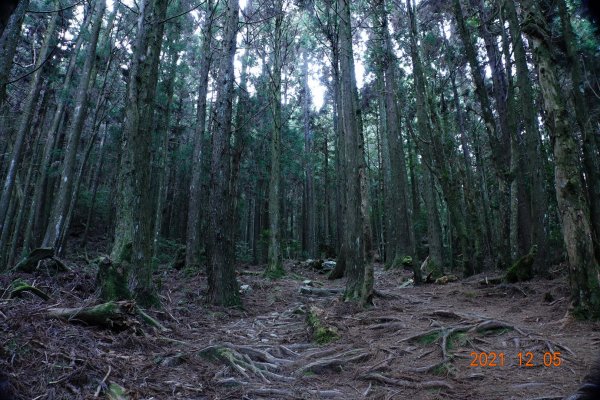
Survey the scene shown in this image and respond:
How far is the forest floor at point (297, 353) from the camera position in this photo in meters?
3.45

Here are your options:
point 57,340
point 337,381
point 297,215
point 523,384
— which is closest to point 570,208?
point 523,384

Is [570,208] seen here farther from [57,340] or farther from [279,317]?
[57,340]

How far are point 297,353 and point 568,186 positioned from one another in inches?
195

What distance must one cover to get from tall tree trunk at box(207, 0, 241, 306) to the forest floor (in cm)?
107

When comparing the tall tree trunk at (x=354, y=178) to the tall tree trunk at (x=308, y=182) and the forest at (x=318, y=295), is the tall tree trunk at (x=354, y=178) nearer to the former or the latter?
the forest at (x=318, y=295)

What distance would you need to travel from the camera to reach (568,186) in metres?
5.64

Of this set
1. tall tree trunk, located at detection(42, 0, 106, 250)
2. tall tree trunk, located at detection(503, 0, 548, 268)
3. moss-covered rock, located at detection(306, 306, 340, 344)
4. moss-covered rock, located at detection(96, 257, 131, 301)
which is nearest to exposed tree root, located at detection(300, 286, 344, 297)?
moss-covered rock, located at detection(306, 306, 340, 344)

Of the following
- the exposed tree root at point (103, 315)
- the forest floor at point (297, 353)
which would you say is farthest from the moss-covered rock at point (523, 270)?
the exposed tree root at point (103, 315)

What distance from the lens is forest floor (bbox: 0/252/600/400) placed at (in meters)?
3.45

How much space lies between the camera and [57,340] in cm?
383

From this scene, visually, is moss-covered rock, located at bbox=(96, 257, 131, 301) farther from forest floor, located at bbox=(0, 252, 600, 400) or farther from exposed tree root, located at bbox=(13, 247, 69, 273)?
exposed tree root, located at bbox=(13, 247, 69, 273)

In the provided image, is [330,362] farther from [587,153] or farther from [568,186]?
[587,153]

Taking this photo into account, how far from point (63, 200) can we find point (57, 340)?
31.2 ft

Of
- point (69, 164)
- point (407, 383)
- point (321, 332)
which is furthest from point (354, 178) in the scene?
point (69, 164)
